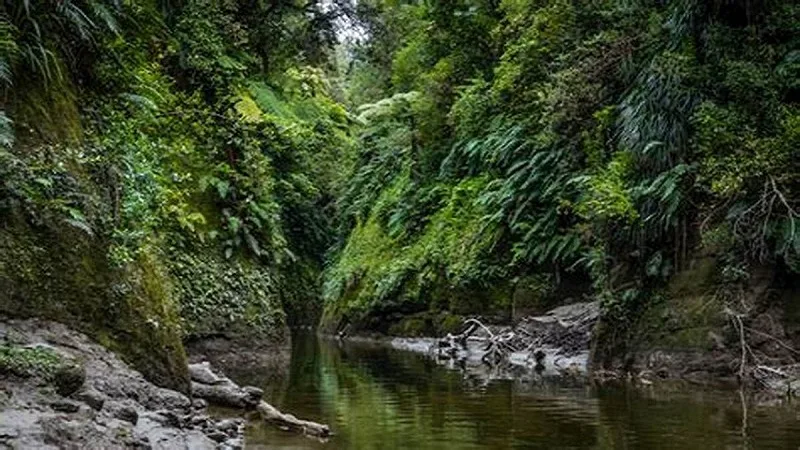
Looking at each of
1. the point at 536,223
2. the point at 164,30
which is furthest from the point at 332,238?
the point at 164,30

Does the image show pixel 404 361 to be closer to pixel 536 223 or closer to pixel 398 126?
pixel 536 223

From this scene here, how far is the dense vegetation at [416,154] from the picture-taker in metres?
9.23

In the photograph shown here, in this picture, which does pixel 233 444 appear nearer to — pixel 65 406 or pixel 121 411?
pixel 121 411

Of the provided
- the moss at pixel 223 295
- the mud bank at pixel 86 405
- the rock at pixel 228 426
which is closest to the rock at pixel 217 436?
the mud bank at pixel 86 405

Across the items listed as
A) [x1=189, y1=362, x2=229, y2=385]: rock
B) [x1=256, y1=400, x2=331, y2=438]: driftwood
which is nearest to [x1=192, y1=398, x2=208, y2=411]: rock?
[x1=256, y1=400, x2=331, y2=438]: driftwood

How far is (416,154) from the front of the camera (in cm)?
3109

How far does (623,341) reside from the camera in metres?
15.6

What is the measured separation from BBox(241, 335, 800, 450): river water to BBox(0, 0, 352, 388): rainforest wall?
210cm

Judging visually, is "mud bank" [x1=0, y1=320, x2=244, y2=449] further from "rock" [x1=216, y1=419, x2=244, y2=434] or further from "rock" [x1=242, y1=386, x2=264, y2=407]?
"rock" [x1=242, y1=386, x2=264, y2=407]

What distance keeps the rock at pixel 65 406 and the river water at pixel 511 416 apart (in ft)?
7.10

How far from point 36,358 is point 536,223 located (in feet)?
51.6

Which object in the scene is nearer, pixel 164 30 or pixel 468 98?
pixel 164 30

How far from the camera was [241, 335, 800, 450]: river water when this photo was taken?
862 cm

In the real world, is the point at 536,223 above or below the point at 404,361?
above
